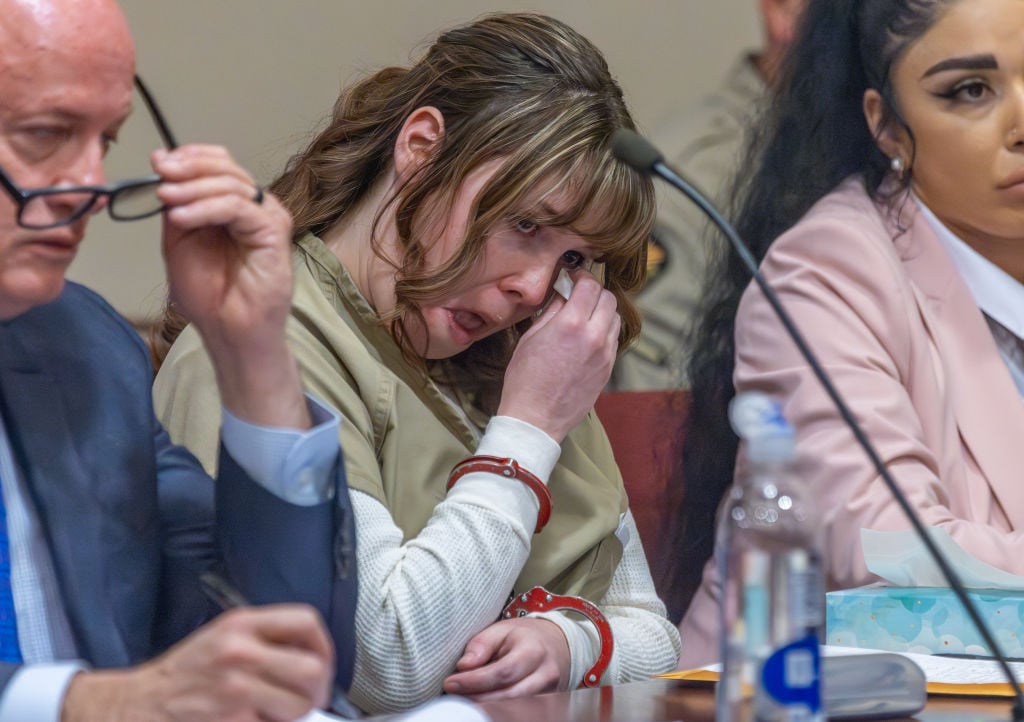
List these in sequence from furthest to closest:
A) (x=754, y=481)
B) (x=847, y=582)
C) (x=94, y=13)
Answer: (x=847, y=582)
(x=94, y=13)
(x=754, y=481)

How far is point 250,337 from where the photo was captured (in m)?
1.14

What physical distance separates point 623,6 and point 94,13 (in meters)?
2.31

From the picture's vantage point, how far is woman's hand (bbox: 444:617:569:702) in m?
1.42

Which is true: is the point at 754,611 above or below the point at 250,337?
below

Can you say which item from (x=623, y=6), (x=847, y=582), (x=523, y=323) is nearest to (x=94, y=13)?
(x=523, y=323)

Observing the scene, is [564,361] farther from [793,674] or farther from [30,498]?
[793,674]

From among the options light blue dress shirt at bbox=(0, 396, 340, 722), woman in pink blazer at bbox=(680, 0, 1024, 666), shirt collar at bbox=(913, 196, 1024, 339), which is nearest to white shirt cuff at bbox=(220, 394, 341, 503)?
light blue dress shirt at bbox=(0, 396, 340, 722)

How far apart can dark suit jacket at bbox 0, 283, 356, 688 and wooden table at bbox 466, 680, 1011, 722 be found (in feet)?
0.59

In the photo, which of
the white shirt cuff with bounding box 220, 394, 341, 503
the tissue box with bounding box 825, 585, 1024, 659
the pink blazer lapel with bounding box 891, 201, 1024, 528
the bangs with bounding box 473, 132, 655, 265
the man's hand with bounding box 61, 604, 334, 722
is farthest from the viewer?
the pink blazer lapel with bounding box 891, 201, 1024, 528

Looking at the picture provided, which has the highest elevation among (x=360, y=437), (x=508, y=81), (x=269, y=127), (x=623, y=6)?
(x=623, y=6)

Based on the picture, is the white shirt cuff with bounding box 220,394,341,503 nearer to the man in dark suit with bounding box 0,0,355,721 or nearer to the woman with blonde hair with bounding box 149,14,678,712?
the man in dark suit with bounding box 0,0,355,721

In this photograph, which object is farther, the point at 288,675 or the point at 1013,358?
the point at 1013,358

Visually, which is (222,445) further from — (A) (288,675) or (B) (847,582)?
(B) (847,582)

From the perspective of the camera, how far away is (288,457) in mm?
1126
